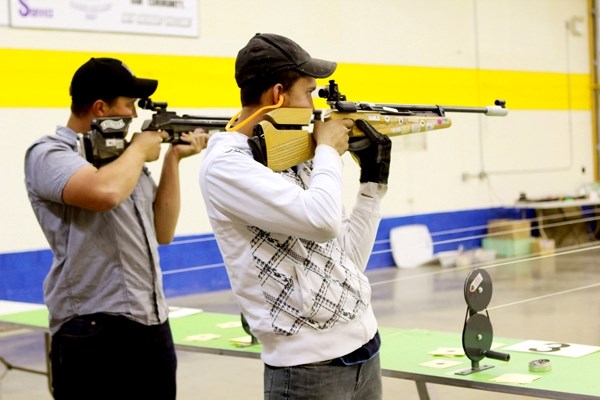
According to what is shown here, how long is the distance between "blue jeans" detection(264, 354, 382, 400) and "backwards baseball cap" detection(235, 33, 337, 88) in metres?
0.60

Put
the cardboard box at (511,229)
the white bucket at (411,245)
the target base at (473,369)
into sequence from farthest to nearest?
the cardboard box at (511,229) < the white bucket at (411,245) < the target base at (473,369)

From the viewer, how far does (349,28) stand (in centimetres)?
916

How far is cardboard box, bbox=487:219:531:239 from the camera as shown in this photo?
996cm

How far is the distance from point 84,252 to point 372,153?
0.79 m

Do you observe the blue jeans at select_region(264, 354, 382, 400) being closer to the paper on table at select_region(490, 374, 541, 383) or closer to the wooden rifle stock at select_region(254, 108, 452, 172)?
the wooden rifle stock at select_region(254, 108, 452, 172)

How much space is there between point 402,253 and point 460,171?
1.44 m

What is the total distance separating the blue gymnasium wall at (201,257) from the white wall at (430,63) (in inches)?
4.2

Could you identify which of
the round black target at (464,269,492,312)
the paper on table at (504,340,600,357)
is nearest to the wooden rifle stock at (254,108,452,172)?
the round black target at (464,269,492,312)

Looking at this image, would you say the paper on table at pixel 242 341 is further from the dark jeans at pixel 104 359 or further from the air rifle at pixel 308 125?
the air rifle at pixel 308 125

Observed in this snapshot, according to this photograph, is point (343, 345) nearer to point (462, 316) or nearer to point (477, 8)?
point (462, 316)

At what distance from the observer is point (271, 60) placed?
1821mm

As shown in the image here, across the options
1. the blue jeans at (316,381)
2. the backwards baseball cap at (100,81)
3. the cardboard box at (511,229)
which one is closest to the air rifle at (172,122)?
the backwards baseball cap at (100,81)

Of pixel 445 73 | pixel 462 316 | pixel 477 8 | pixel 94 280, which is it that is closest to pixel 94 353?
pixel 94 280

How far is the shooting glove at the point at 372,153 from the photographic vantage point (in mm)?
1958
